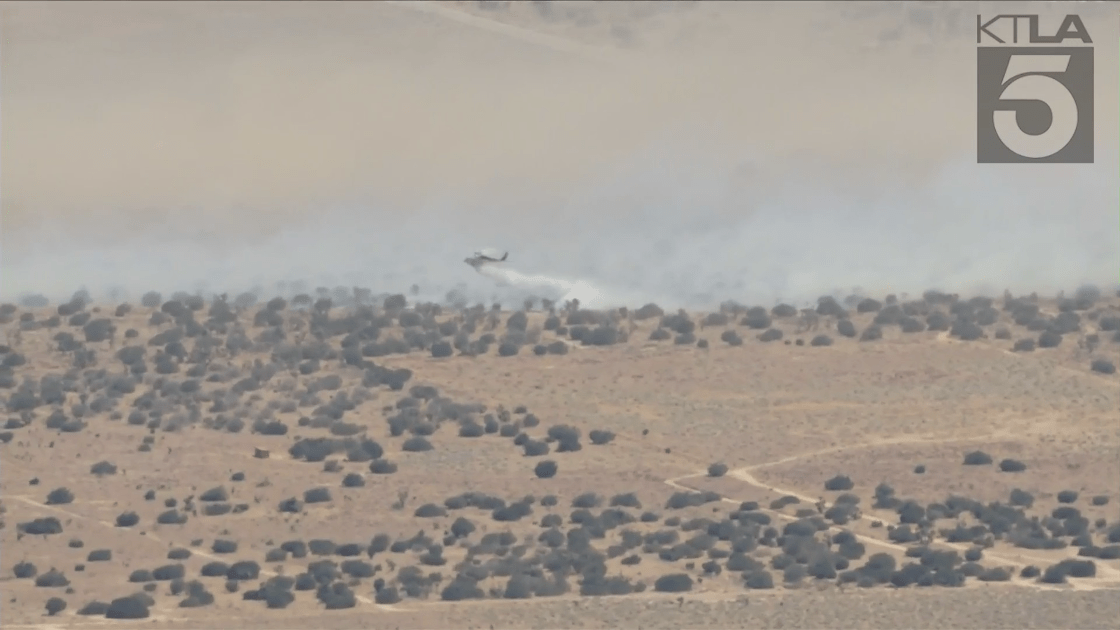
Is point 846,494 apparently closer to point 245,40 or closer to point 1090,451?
point 1090,451

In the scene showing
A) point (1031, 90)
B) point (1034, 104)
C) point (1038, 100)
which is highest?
point (1031, 90)

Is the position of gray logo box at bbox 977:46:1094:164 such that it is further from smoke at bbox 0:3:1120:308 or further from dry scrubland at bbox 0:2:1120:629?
dry scrubland at bbox 0:2:1120:629

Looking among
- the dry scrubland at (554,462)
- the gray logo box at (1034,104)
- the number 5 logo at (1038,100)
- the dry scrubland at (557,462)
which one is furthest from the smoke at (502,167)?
the dry scrubland at (557,462)

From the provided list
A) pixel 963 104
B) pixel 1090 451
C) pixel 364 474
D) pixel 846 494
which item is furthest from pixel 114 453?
pixel 963 104

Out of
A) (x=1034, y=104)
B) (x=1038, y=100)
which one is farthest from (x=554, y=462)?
(x=1034, y=104)

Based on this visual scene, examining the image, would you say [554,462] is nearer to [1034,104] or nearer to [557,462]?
[557,462]

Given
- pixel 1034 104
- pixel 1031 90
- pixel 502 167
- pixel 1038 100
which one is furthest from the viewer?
pixel 1031 90
